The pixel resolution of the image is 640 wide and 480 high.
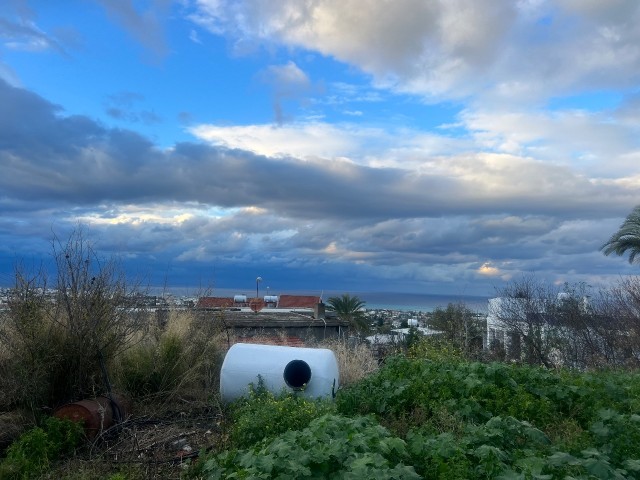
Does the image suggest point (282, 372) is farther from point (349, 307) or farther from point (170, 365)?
point (349, 307)

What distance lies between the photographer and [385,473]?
363cm

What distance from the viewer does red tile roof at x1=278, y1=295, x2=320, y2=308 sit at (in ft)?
108

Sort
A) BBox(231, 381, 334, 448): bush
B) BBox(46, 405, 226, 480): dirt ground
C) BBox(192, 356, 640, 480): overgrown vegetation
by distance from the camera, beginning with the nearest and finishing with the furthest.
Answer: BBox(192, 356, 640, 480): overgrown vegetation
BBox(231, 381, 334, 448): bush
BBox(46, 405, 226, 480): dirt ground

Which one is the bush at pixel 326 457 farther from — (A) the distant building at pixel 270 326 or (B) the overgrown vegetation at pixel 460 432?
(A) the distant building at pixel 270 326

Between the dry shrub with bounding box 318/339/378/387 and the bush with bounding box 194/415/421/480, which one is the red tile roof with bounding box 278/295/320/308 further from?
the bush with bounding box 194/415/421/480

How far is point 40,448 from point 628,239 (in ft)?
44.2

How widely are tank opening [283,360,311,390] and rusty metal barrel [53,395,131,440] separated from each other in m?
2.23

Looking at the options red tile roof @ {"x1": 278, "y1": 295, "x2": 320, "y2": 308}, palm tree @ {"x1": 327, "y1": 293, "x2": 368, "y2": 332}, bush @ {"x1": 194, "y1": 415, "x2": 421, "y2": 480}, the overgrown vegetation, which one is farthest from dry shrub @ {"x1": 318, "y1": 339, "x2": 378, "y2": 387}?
red tile roof @ {"x1": 278, "y1": 295, "x2": 320, "y2": 308}

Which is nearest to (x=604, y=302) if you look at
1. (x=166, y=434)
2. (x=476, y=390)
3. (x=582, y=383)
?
(x=582, y=383)

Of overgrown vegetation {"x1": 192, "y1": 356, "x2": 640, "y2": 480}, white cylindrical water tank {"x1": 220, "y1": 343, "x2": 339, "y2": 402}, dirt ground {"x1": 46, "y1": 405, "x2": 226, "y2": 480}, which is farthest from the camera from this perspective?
white cylindrical water tank {"x1": 220, "y1": 343, "x2": 339, "y2": 402}

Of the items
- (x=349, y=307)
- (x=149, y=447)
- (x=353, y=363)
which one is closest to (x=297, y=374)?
(x=353, y=363)

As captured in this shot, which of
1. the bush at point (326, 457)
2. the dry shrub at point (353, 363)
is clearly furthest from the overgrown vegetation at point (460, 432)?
the dry shrub at point (353, 363)

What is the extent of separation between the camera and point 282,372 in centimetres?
862

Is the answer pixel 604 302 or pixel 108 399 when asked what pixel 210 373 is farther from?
pixel 604 302
